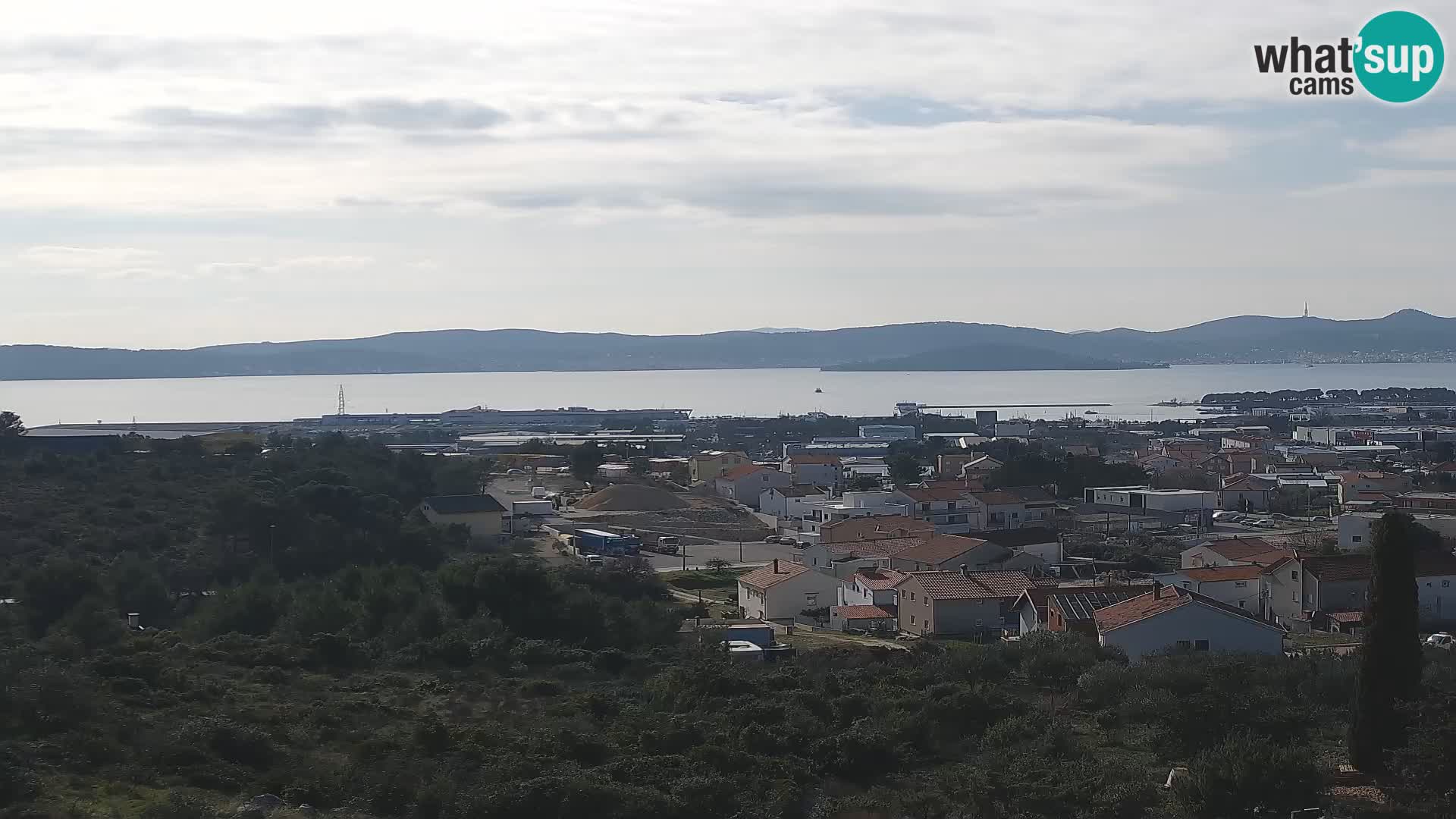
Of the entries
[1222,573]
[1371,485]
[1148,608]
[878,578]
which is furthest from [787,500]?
[1148,608]

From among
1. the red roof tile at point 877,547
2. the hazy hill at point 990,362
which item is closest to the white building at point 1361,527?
the red roof tile at point 877,547

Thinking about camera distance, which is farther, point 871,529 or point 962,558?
point 871,529

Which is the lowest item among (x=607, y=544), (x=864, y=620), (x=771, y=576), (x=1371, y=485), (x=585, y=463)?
(x=864, y=620)

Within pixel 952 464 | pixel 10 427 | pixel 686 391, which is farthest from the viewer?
pixel 686 391

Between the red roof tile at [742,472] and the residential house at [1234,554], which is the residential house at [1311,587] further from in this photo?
the red roof tile at [742,472]

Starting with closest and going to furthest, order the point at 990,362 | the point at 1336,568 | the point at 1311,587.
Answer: the point at 1311,587 < the point at 1336,568 < the point at 990,362

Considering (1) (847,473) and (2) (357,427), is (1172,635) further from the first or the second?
(2) (357,427)

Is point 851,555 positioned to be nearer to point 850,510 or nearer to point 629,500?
point 850,510

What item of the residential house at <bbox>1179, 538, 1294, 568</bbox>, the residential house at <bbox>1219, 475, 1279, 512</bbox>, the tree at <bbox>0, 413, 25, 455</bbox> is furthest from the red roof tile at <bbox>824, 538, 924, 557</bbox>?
the tree at <bbox>0, 413, 25, 455</bbox>
